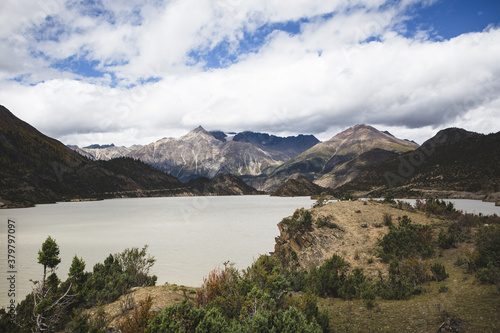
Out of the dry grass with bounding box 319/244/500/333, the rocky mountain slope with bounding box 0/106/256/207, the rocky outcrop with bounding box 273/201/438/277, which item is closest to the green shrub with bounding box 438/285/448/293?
the dry grass with bounding box 319/244/500/333

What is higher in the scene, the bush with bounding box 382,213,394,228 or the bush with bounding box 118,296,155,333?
the bush with bounding box 382,213,394,228

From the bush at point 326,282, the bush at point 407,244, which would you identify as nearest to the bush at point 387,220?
the bush at point 407,244

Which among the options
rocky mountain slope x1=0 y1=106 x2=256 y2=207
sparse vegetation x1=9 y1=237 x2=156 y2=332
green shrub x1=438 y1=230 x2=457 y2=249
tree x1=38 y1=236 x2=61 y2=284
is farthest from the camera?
rocky mountain slope x1=0 y1=106 x2=256 y2=207

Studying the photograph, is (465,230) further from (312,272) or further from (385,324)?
(385,324)

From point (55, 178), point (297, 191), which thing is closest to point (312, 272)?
point (297, 191)

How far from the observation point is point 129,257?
1567 cm

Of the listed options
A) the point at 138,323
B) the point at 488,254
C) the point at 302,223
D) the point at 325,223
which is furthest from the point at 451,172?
the point at 138,323

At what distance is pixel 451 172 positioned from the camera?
95.5 meters

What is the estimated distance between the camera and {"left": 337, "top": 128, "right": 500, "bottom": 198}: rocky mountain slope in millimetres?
83250

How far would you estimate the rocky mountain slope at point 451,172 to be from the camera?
273 feet

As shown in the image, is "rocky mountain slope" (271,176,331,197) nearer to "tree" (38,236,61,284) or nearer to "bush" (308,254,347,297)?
"bush" (308,254,347,297)

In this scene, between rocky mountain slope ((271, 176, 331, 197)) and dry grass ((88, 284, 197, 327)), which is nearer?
dry grass ((88, 284, 197, 327))

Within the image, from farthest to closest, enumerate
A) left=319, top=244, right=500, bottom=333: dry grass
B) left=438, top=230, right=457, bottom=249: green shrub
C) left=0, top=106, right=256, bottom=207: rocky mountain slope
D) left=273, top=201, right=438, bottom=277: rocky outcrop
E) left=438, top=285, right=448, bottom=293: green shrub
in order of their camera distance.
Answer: left=0, top=106, right=256, bottom=207: rocky mountain slope < left=273, top=201, right=438, bottom=277: rocky outcrop < left=438, top=230, right=457, bottom=249: green shrub < left=438, top=285, right=448, bottom=293: green shrub < left=319, top=244, right=500, bottom=333: dry grass

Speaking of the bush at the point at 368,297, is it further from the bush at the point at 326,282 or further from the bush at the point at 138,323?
the bush at the point at 138,323
